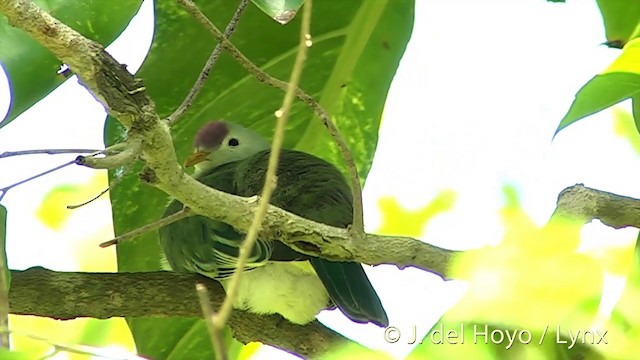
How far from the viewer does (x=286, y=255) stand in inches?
66.9

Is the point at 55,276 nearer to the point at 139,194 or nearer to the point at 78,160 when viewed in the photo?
the point at 139,194

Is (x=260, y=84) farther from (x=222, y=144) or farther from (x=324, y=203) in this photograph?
(x=324, y=203)

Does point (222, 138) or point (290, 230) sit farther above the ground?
point (222, 138)

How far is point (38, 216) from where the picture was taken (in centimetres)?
348

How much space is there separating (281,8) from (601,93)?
1.65ft

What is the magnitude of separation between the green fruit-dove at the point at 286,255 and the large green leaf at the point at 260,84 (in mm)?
134

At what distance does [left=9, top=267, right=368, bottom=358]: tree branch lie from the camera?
5.48 feet

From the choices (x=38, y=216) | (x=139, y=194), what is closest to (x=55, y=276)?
(x=139, y=194)

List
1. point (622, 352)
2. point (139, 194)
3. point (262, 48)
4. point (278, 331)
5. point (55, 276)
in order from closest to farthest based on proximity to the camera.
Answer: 1. point (622, 352)
2. point (55, 276)
3. point (278, 331)
4. point (139, 194)
5. point (262, 48)

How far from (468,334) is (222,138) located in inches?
70.1

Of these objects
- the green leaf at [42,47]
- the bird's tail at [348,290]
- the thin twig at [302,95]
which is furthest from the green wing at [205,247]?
the green leaf at [42,47]

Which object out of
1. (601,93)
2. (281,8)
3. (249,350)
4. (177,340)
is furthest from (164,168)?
(249,350)

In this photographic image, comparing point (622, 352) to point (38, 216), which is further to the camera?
point (38, 216)

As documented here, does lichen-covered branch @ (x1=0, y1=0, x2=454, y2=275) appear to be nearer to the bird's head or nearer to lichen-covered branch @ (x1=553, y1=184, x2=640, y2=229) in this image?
lichen-covered branch @ (x1=553, y1=184, x2=640, y2=229)
